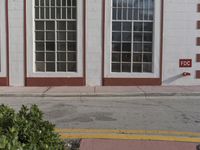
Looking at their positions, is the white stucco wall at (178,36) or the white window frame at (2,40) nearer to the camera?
the white window frame at (2,40)

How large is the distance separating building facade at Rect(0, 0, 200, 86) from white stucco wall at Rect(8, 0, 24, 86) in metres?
0.02

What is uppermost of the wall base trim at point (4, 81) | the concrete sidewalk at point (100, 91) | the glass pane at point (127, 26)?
the glass pane at point (127, 26)

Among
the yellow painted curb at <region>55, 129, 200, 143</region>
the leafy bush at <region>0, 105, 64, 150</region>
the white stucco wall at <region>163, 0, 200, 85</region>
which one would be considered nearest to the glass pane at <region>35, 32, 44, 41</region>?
the white stucco wall at <region>163, 0, 200, 85</region>

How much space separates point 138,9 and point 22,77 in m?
5.57

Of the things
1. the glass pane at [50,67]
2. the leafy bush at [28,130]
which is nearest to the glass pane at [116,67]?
the glass pane at [50,67]

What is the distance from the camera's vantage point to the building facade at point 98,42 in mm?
14031

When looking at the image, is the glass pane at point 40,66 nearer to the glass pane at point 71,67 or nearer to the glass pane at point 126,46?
the glass pane at point 71,67

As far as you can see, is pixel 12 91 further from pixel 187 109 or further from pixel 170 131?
pixel 170 131

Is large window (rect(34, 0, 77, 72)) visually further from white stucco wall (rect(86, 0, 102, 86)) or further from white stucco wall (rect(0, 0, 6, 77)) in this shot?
white stucco wall (rect(0, 0, 6, 77))

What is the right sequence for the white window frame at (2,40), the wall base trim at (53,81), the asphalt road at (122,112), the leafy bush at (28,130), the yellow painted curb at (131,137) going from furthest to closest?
the wall base trim at (53,81), the white window frame at (2,40), the asphalt road at (122,112), the yellow painted curb at (131,137), the leafy bush at (28,130)

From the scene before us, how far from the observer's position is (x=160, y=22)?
1417cm

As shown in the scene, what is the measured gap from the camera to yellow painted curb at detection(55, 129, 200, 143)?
20.8 feet

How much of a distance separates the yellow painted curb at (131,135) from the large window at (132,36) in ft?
24.5

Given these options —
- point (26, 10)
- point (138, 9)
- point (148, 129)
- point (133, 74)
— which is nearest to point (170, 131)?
point (148, 129)
